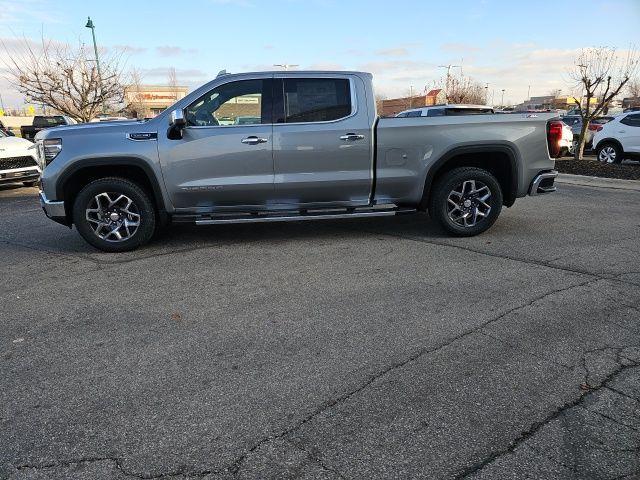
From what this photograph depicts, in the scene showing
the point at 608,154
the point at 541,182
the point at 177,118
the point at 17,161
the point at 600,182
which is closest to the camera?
the point at 177,118

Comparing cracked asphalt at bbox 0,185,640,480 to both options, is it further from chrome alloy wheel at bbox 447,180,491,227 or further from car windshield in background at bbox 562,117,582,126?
car windshield in background at bbox 562,117,582,126

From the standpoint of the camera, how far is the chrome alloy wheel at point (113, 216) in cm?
566

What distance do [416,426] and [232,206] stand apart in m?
3.88

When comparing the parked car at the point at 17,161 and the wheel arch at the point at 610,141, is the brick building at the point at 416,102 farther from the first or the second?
the parked car at the point at 17,161

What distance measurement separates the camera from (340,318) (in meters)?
3.90

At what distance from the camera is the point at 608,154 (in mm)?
14305

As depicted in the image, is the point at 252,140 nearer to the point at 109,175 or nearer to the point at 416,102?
the point at 109,175

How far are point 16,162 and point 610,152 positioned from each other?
15.4 metres

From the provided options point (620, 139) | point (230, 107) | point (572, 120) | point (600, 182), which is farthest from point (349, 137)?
point (572, 120)

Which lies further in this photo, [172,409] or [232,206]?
[232,206]

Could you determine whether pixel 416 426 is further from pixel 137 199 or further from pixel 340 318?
pixel 137 199

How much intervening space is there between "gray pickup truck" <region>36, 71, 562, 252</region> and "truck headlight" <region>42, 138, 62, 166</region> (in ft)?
0.04

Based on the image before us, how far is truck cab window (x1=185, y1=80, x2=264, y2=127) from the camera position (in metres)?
5.63

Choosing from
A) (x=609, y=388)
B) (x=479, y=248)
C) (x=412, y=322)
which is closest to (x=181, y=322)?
(x=412, y=322)
